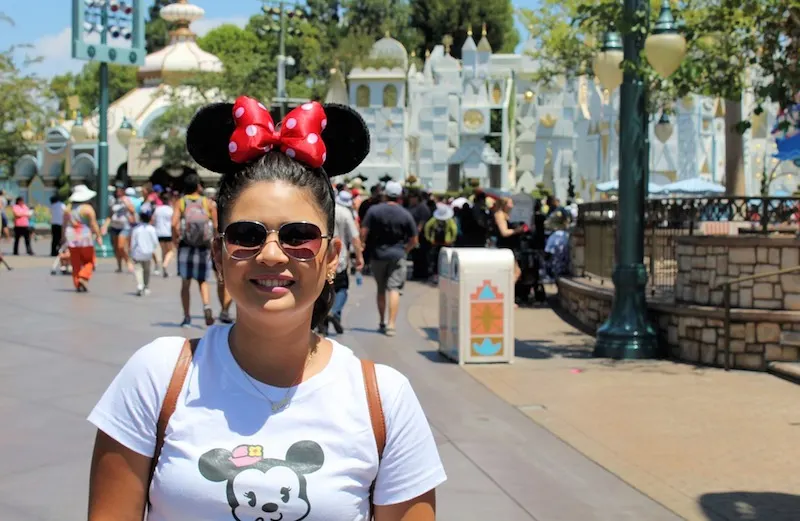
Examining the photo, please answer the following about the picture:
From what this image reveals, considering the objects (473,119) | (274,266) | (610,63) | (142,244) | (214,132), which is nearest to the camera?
A: (274,266)

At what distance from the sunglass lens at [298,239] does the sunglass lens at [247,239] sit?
4 centimetres

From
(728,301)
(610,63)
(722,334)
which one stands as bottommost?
(722,334)

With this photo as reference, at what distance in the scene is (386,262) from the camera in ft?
46.5

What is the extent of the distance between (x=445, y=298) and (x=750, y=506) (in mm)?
6180

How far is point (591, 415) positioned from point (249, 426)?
702 centimetres

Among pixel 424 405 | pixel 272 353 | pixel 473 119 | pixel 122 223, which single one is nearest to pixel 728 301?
pixel 424 405

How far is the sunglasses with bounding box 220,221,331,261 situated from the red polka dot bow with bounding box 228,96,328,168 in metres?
0.16

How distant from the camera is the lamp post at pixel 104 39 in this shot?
30.5 meters

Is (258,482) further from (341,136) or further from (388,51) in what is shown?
(388,51)

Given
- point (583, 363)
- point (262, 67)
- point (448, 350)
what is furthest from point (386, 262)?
point (262, 67)

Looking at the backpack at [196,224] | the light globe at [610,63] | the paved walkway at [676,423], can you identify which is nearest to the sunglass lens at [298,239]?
the paved walkway at [676,423]

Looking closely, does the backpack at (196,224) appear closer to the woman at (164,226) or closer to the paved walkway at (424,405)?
the paved walkway at (424,405)

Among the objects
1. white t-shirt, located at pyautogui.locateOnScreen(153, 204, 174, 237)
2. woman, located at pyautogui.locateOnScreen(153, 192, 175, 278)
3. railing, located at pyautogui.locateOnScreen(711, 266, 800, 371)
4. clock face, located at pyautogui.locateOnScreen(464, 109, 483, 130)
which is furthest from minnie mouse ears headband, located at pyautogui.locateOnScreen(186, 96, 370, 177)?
clock face, located at pyautogui.locateOnScreen(464, 109, 483, 130)

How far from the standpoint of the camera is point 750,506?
662 centimetres
